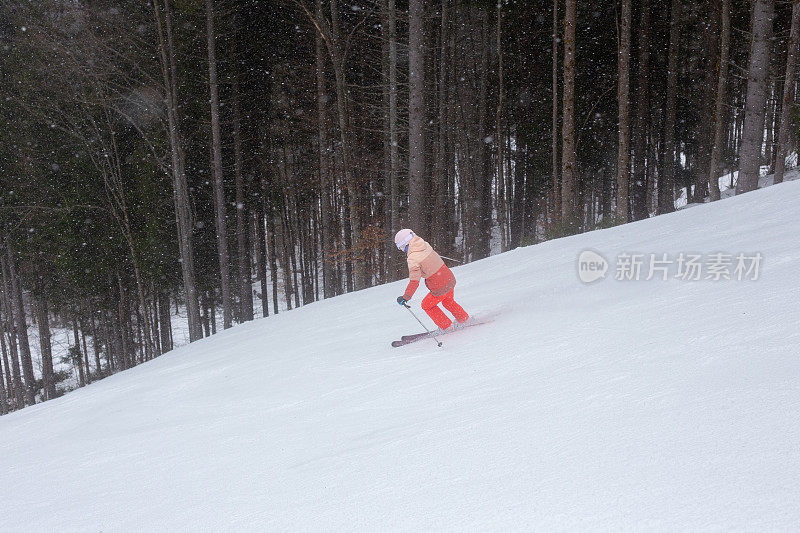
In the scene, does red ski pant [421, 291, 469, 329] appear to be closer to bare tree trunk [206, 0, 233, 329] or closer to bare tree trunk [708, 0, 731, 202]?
bare tree trunk [206, 0, 233, 329]

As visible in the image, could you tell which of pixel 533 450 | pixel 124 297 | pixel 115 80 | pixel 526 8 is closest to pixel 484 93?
pixel 526 8

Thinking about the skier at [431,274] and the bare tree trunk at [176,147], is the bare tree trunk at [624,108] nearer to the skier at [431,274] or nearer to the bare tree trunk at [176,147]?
the skier at [431,274]

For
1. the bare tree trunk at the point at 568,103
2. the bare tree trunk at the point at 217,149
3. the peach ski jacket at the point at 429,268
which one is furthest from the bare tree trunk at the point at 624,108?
the bare tree trunk at the point at 217,149

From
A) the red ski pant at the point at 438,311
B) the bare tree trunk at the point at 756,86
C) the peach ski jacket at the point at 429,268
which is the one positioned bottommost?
the red ski pant at the point at 438,311

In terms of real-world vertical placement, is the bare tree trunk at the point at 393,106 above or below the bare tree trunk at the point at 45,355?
above

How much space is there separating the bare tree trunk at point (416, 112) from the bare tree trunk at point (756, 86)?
22.6 feet

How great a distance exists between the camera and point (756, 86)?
34.1ft

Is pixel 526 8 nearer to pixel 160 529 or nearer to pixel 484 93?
pixel 484 93

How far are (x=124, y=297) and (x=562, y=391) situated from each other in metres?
22.8

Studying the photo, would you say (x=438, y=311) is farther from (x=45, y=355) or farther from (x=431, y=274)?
(x=45, y=355)

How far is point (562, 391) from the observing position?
325cm

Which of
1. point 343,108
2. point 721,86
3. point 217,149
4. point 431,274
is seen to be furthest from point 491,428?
point 721,86

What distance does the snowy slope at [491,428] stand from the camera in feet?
6.91

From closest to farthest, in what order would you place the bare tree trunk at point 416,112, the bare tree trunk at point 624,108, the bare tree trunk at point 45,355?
the bare tree trunk at point 416,112
the bare tree trunk at point 624,108
the bare tree trunk at point 45,355
